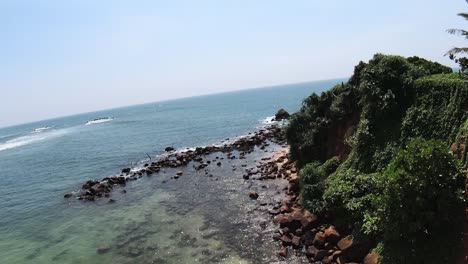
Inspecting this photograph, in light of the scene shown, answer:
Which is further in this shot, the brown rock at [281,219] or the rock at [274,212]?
the rock at [274,212]

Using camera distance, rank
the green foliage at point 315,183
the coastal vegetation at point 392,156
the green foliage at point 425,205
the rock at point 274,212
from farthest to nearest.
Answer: the rock at point 274,212 < the green foliage at point 315,183 < the coastal vegetation at point 392,156 < the green foliage at point 425,205

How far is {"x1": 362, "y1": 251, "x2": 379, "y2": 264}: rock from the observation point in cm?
1638

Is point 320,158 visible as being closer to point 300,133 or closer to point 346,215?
point 300,133

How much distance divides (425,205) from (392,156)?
17.5ft

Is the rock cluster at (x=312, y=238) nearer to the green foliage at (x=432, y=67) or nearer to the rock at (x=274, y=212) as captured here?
the rock at (x=274, y=212)

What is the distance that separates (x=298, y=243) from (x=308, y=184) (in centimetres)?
526

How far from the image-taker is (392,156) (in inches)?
778

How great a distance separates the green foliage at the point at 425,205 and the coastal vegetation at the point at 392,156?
0.04 meters

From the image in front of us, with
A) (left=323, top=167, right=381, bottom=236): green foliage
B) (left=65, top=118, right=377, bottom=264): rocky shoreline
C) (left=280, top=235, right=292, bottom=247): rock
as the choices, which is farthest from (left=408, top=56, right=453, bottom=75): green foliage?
(left=280, top=235, right=292, bottom=247): rock

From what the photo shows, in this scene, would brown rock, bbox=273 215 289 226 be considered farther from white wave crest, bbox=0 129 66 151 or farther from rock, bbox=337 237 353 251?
white wave crest, bbox=0 129 66 151

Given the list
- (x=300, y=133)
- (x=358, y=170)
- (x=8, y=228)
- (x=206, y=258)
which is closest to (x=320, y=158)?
(x=300, y=133)

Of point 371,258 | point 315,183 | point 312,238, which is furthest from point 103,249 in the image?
point 371,258

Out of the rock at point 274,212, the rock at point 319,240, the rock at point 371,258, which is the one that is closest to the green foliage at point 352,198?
the rock at point 371,258

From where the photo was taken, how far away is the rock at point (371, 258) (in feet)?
53.7
